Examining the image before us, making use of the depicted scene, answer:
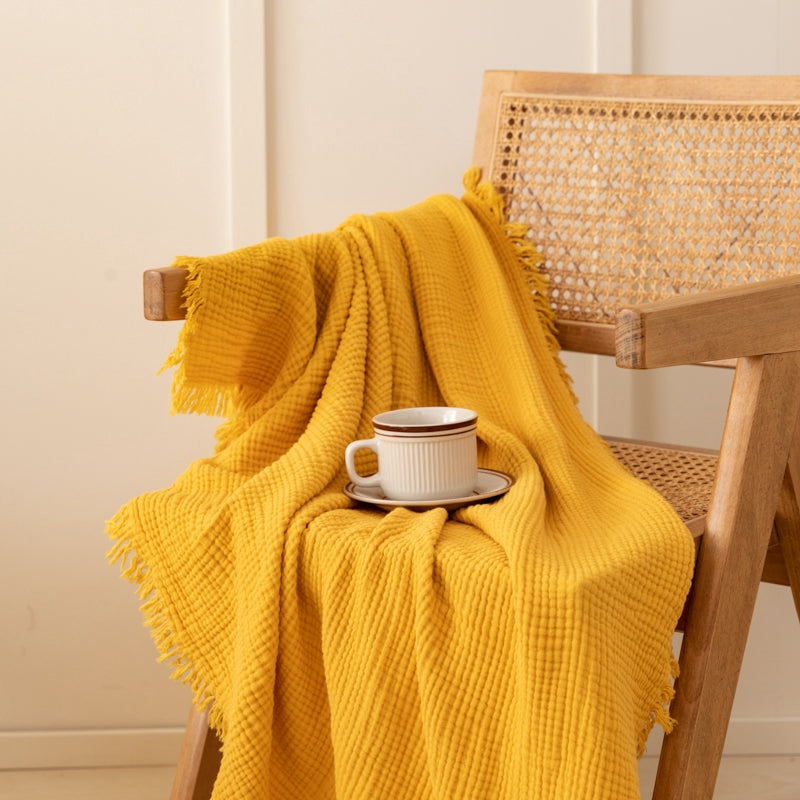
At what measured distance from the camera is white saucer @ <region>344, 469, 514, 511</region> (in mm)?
800

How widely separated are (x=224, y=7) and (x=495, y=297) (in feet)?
1.61

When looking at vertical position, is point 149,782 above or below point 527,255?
below

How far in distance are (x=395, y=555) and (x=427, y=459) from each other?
101 mm

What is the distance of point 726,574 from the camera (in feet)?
2.53

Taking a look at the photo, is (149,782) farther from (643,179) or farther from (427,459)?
(643,179)

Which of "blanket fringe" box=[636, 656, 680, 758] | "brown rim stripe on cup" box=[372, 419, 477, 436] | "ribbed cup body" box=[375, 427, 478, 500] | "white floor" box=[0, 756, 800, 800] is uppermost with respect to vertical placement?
"brown rim stripe on cup" box=[372, 419, 477, 436]

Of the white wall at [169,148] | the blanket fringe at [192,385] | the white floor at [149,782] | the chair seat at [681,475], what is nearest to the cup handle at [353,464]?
the blanket fringe at [192,385]

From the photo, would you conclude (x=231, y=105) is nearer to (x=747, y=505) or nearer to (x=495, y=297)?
(x=495, y=297)

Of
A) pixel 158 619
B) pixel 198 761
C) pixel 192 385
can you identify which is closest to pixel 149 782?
pixel 198 761

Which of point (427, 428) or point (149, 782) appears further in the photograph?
point (149, 782)

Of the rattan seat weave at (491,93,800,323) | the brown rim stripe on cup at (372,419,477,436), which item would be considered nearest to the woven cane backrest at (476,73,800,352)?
the rattan seat weave at (491,93,800,323)

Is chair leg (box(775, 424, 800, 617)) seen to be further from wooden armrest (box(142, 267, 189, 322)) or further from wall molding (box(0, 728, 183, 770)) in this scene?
wall molding (box(0, 728, 183, 770))

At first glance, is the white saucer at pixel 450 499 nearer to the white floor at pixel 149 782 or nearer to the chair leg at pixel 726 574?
the chair leg at pixel 726 574

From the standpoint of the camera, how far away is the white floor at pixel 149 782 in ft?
4.19
